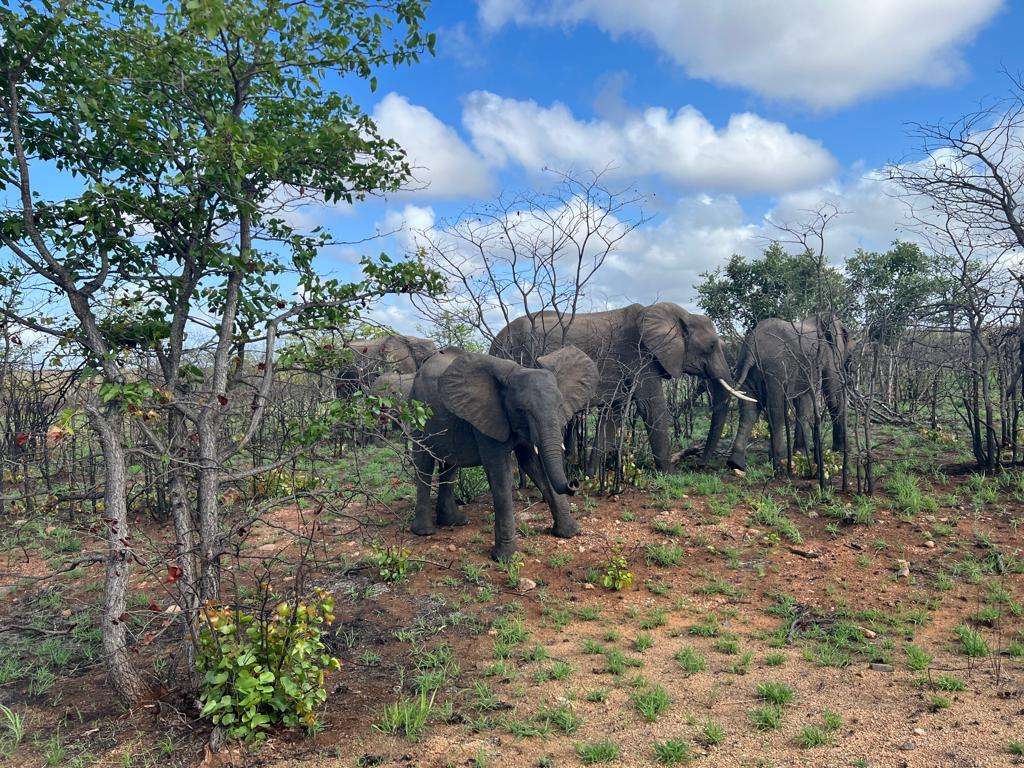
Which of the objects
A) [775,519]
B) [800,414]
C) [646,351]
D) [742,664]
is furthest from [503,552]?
[800,414]

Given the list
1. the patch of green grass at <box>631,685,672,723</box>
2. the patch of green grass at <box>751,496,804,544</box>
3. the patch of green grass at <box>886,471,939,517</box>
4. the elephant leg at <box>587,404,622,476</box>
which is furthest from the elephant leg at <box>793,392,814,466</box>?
the patch of green grass at <box>631,685,672,723</box>

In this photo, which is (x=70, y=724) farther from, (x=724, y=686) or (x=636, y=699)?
(x=724, y=686)

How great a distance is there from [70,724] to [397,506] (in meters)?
5.56

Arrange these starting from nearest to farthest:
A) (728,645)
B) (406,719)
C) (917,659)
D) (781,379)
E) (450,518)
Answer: (406,719) → (917,659) → (728,645) → (450,518) → (781,379)

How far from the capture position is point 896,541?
7555mm

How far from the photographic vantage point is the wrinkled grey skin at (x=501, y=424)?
23.4ft

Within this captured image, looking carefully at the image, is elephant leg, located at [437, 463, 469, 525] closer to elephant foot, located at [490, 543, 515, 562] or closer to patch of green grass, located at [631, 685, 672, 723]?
elephant foot, located at [490, 543, 515, 562]

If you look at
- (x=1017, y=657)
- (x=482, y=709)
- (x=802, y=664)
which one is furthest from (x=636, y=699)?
(x=1017, y=657)

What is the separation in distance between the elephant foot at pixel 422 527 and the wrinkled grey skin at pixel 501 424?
0.04 ft

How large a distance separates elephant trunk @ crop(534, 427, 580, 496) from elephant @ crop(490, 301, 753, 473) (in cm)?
381

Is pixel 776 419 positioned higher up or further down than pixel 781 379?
further down

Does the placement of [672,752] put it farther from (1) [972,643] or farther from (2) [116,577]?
(2) [116,577]

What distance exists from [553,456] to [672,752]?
3338 millimetres

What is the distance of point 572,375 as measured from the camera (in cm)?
836
